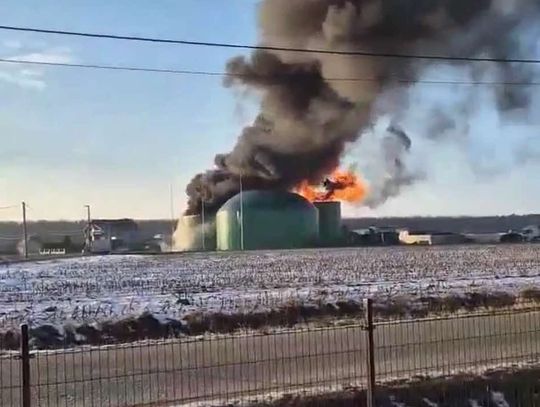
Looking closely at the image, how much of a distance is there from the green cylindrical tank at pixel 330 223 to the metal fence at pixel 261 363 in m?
59.9

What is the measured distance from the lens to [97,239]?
7612 centimetres

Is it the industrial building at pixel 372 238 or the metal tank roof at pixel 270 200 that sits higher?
the metal tank roof at pixel 270 200

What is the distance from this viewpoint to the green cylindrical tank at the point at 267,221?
222 feet

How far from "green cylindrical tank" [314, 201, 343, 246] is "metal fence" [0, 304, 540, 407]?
197ft

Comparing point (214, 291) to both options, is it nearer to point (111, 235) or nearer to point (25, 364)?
point (25, 364)

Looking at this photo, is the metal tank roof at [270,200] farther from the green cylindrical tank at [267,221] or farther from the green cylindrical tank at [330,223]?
the green cylindrical tank at [330,223]

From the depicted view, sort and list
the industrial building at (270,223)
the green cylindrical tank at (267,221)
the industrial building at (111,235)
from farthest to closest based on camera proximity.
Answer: the industrial building at (111,235), the industrial building at (270,223), the green cylindrical tank at (267,221)

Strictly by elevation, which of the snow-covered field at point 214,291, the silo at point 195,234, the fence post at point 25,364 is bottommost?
the snow-covered field at point 214,291

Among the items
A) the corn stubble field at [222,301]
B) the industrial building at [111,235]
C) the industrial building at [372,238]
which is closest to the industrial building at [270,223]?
the industrial building at [372,238]

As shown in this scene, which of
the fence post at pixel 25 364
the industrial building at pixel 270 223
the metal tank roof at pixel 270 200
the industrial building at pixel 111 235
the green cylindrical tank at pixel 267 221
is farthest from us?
the industrial building at pixel 111 235

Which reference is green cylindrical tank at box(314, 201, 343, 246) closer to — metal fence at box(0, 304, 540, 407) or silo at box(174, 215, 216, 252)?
silo at box(174, 215, 216, 252)

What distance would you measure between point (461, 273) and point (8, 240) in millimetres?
87956

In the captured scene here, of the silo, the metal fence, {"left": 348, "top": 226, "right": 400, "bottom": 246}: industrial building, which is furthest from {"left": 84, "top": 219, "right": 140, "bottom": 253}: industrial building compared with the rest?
the metal fence

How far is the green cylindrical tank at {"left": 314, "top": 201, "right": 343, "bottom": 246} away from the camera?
71.5m
